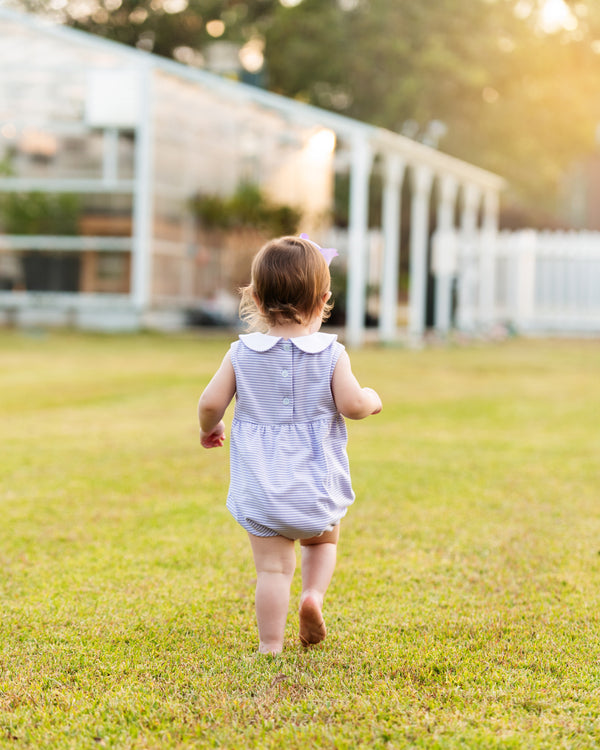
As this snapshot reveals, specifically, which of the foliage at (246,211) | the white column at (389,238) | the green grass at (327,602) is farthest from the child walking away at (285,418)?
the foliage at (246,211)

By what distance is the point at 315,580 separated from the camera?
2668mm

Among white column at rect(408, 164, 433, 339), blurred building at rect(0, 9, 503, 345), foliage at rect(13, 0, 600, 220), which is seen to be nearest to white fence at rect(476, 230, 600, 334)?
white column at rect(408, 164, 433, 339)

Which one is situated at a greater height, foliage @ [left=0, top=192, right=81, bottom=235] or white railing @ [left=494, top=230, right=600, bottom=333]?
foliage @ [left=0, top=192, right=81, bottom=235]

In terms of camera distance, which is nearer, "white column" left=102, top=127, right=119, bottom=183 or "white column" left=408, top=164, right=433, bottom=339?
"white column" left=408, top=164, right=433, bottom=339

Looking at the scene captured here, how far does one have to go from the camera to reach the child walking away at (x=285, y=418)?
8.36 feet

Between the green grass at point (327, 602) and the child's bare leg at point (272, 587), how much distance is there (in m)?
0.07

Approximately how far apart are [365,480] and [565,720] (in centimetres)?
281

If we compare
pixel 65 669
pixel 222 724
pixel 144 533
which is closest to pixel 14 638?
pixel 65 669

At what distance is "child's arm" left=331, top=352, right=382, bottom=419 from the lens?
259cm

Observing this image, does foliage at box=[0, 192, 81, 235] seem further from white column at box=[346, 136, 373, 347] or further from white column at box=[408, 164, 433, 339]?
white column at box=[408, 164, 433, 339]

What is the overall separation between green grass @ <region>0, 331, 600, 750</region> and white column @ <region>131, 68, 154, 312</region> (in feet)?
31.8

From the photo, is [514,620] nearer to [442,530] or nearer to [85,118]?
[442,530]

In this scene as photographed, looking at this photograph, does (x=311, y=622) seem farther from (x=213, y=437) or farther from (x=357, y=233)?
(x=357, y=233)

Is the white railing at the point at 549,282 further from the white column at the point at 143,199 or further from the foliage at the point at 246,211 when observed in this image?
the white column at the point at 143,199
